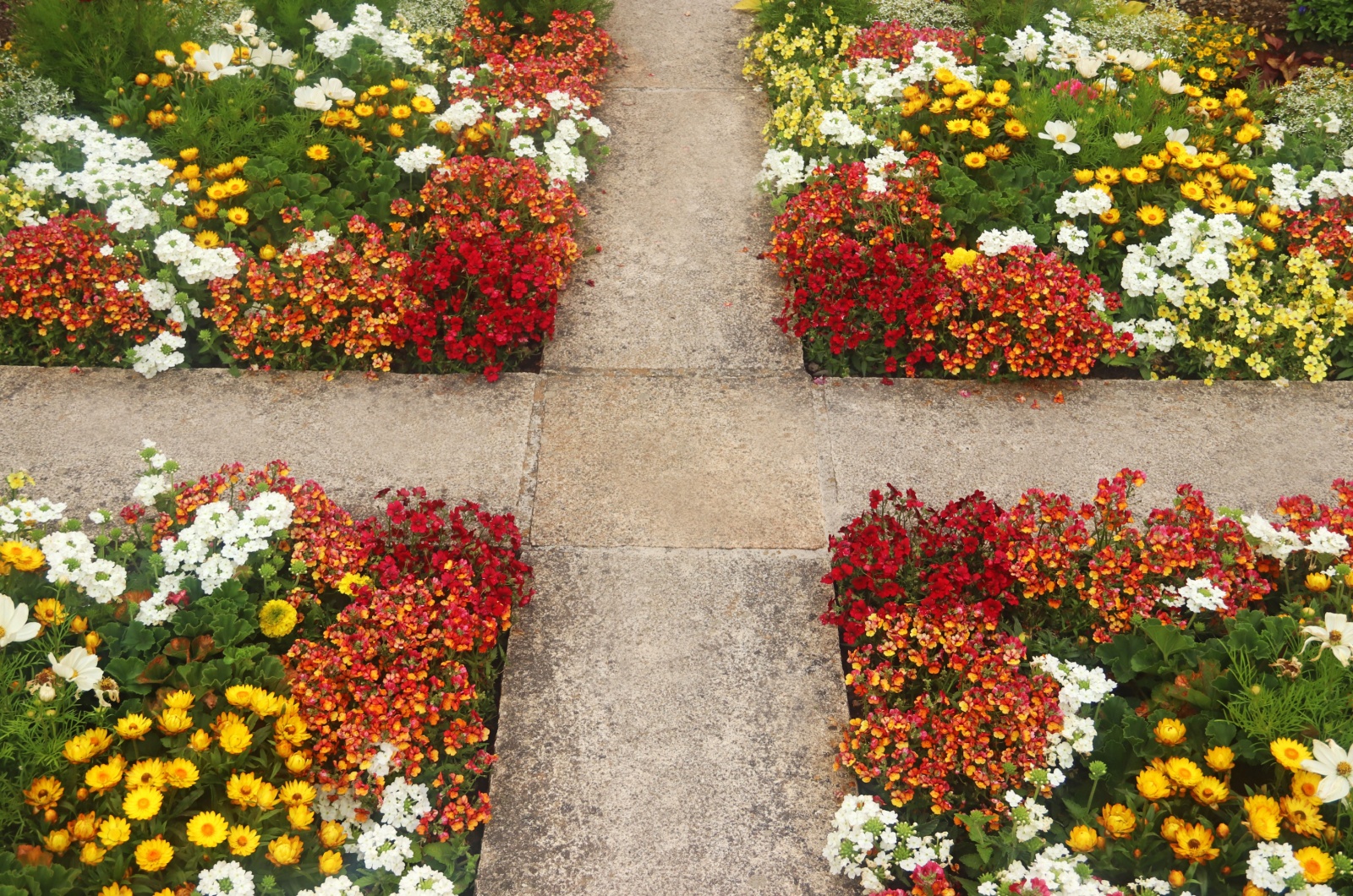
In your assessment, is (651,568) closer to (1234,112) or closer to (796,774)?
(796,774)

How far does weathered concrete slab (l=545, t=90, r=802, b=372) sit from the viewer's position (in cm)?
427

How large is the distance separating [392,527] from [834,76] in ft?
12.7

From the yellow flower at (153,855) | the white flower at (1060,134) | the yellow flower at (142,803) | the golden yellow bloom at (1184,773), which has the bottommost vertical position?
the yellow flower at (153,855)

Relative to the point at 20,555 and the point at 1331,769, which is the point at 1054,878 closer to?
the point at 1331,769

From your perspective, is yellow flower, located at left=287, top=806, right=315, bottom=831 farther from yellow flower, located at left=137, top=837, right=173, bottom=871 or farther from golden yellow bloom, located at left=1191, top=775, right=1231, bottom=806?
golden yellow bloom, located at left=1191, top=775, right=1231, bottom=806

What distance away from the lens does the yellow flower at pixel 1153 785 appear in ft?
8.23

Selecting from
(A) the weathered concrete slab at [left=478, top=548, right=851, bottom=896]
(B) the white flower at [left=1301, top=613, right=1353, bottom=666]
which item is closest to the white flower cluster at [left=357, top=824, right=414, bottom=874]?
(A) the weathered concrete slab at [left=478, top=548, right=851, bottom=896]

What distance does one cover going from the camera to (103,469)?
11.8 feet

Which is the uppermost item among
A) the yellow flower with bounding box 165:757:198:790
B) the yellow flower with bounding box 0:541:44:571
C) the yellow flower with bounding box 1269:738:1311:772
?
the yellow flower with bounding box 1269:738:1311:772

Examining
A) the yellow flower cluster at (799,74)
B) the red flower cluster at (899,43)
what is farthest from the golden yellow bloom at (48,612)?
the red flower cluster at (899,43)

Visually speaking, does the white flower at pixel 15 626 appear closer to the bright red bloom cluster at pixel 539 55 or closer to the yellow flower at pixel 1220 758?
the yellow flower at pixel 1220 758

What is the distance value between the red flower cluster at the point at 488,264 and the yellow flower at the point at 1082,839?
257 centimetres

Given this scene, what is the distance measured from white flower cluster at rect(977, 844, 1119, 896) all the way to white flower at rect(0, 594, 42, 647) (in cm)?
248

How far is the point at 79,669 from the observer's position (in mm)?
2656
